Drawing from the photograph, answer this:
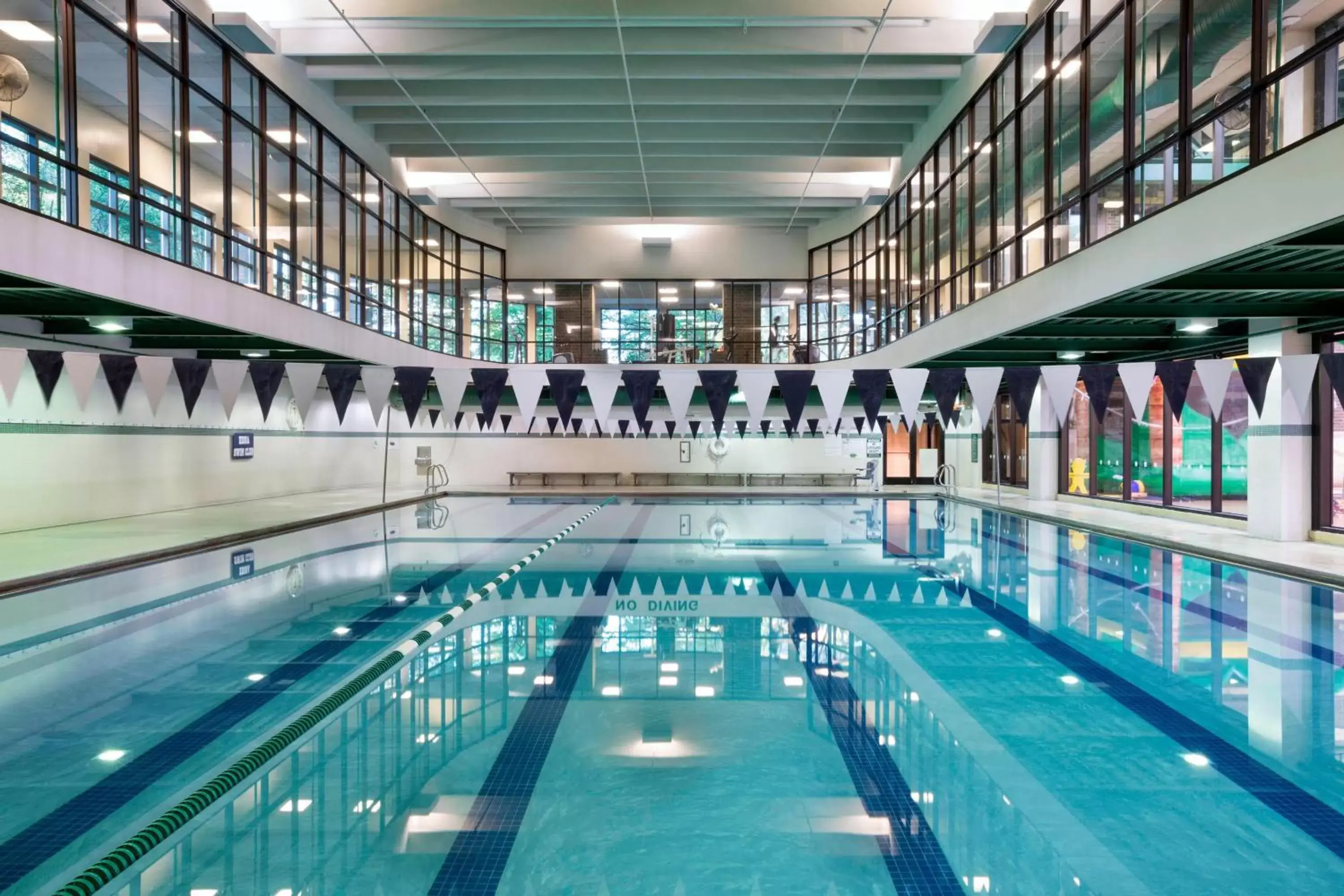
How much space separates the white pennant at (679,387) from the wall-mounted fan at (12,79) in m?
8.38

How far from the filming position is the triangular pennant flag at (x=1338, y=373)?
7930mm

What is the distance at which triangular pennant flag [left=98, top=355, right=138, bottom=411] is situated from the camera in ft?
28.7

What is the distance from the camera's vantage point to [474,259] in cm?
2161

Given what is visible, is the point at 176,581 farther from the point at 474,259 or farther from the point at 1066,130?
the point at 474,259

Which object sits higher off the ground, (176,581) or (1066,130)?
(1066,130)

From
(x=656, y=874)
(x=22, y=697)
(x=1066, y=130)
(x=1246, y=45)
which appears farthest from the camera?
(x=1066, y=130)

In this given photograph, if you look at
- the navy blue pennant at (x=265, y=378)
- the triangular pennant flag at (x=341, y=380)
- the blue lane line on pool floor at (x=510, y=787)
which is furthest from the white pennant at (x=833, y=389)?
the navy blue pennant at (x=265, y=378)

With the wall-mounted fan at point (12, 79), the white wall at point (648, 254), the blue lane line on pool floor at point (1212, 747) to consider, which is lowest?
the blue lane line on pool floor at point (1212, 747)

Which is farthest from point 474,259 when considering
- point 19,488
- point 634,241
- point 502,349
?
point 19,488

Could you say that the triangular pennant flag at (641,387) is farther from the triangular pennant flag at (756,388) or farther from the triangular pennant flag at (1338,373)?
the triangular pennant flag at (1338,373)

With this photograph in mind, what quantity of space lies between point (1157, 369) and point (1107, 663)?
4492 millimetres

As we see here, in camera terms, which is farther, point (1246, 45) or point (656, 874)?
point (1246, 45)

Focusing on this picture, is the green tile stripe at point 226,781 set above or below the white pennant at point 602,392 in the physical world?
below

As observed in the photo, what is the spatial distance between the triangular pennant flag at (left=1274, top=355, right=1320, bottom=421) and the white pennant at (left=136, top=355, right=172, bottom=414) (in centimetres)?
73
